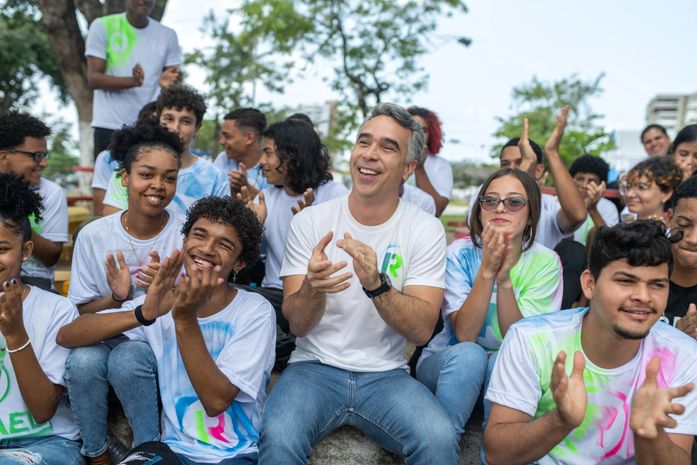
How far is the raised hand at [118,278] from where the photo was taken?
10.5 feet

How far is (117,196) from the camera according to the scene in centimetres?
436

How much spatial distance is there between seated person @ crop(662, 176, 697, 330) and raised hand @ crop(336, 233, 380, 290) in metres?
1.51

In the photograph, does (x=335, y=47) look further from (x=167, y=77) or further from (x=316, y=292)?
(x=316, y=292)

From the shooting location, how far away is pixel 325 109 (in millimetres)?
17844

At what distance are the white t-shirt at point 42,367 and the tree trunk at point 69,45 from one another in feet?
19.6

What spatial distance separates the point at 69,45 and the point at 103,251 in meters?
5.72

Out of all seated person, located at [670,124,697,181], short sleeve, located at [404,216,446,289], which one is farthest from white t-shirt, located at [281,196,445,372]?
seated person, located at [670,124,697,181]

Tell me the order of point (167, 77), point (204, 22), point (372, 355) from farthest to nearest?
point (204, 22) → point (167, 77) → point (372, 355)

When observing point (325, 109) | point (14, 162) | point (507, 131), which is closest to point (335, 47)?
point (325, 109)

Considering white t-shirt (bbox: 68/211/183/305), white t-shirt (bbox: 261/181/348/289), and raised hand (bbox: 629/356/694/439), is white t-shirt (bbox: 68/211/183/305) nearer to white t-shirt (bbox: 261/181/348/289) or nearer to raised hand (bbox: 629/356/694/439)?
white t-shirt (bbox: 261/181/348/289)

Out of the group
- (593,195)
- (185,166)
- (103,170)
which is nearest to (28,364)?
(185,166)

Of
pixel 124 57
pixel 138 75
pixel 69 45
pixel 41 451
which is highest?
pixel 69 45

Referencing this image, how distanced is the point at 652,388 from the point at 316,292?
140cm

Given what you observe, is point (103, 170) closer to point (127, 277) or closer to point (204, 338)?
point (127, 277)
